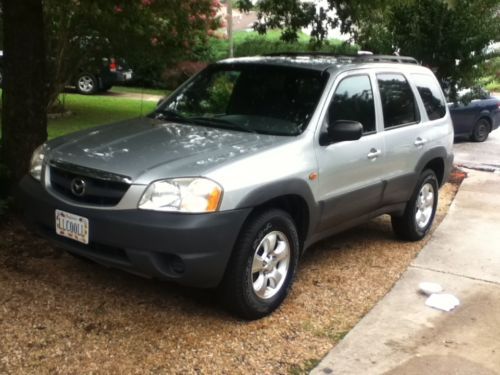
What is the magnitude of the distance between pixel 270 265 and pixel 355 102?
1.59 metres

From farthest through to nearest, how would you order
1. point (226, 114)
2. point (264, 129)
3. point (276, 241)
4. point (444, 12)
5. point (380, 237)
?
point (444, 12) < point (380, 237) < point (226, 114) < point (264, 129) < point (276, 241)

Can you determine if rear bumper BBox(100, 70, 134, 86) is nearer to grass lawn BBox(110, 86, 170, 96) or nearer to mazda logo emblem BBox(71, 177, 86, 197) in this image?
grass lawn BBox(110, 86, 170, 96)

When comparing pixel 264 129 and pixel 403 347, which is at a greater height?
pixel 264 129

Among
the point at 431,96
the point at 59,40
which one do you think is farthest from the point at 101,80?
the point at 431,96

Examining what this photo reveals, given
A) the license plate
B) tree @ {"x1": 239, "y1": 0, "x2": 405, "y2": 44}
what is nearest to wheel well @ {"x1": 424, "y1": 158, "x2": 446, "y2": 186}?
tree @ {"x1": 239, "y1": 0, "x2": 405, "y2": 44}

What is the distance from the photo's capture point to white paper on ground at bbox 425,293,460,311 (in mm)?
4455

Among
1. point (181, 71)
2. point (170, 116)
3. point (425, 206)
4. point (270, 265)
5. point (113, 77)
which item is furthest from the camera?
point (113, 77)

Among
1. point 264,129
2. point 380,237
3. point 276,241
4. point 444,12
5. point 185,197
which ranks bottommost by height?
point 380,237

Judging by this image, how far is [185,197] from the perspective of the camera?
11.5 ft

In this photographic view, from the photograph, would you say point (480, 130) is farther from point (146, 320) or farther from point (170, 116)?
point (146, 320)

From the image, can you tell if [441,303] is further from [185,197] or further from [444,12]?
[444,12]

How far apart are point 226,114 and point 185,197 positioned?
1366 millimetres

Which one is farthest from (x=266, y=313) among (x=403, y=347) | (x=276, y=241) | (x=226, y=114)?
(x=226, y=114)

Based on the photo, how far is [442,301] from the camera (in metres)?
4.53
